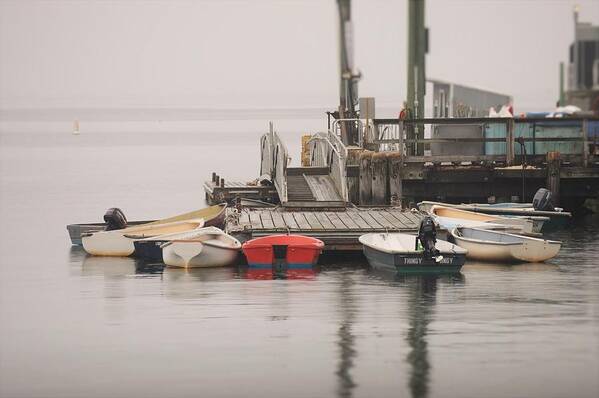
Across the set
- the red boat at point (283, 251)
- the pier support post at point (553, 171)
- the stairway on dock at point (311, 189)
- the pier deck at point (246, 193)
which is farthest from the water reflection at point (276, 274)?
the pier support post at point (553, 171)

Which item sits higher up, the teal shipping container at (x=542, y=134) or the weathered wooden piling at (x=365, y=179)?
the teal shipping container at (x=542, y=134)

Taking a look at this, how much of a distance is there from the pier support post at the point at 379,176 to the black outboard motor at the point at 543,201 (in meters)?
4.25

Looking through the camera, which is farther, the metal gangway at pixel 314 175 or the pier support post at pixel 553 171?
the pier support post at pixel 553 171

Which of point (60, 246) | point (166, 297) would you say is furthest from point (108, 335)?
point (60, 246)

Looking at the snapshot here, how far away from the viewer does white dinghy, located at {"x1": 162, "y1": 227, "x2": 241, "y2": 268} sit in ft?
113

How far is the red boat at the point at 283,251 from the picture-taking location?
3397 centimetres

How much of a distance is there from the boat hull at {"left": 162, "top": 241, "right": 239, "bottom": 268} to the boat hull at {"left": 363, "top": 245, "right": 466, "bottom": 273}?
3735 millimetres

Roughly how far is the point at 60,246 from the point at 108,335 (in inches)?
633

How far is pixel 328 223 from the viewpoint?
36.1 meters

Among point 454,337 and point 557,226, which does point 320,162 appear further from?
point 454,337

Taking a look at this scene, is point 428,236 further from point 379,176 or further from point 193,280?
point 379,176

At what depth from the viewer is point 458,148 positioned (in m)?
46.0

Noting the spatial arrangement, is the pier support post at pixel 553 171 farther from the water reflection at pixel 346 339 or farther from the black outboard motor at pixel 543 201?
the water reflection at pixel 346 339

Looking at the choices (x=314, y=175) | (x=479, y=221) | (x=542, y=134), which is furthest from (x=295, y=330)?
(x=542, y=134)
